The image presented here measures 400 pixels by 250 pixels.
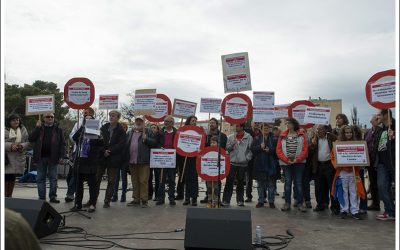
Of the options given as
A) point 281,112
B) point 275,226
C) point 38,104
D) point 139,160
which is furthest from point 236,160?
point 38,104

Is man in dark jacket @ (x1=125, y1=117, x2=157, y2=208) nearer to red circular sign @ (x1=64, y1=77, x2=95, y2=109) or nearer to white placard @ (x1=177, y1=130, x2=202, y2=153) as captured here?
white placard @ (x1=177, y1=130, x2=202, y2=153)

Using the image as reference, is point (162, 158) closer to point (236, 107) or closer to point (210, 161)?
point (210, 161)

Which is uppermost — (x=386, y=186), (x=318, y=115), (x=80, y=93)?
(x=80, y=93)

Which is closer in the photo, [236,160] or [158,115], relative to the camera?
[236,160]

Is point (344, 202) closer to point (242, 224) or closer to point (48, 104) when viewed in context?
point (242, 224)

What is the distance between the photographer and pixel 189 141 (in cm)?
868

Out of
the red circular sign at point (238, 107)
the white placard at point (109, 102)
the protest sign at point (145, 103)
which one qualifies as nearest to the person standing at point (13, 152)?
the protest sign at point (145, 103)

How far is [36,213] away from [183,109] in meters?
5.99

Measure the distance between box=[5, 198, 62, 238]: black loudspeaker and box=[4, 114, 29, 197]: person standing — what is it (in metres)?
2.88

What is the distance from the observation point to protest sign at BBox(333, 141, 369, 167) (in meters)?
7.50

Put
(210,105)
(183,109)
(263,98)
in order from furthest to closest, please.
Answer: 1. (210,105)
2. (183,109)
3. (263,98)

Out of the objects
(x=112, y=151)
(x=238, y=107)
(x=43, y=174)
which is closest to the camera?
(x=112, y=151)

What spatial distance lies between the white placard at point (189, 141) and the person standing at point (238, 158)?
30.8 inches

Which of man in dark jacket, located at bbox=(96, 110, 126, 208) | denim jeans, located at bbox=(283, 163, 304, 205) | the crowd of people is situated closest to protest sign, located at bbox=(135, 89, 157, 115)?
the crowd of people
